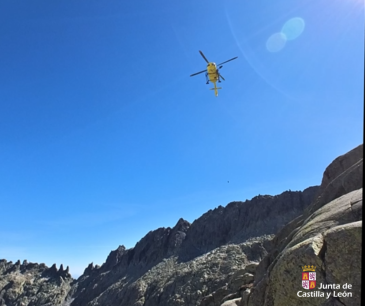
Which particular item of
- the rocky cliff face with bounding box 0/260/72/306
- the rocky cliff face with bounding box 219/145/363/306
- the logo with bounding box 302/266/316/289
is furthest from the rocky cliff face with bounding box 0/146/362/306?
the rocky cliff face with bounding box 0/260/72/306

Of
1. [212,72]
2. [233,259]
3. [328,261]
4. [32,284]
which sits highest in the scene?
[212,72]

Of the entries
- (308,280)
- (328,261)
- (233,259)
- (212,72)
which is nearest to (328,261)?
(328,261)

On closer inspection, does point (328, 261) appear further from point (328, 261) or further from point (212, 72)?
point (212, 72)

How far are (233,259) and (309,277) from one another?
288 feet

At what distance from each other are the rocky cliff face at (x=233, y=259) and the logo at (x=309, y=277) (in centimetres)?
27

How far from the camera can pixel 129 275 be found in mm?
140125

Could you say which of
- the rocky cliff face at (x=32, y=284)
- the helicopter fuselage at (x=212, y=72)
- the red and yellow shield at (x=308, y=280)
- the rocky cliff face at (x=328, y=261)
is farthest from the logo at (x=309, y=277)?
the rocky cliff face at (x=32, y=284)

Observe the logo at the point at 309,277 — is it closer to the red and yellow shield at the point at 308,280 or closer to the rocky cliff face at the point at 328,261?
the red and yellow shield at the point at 308,280

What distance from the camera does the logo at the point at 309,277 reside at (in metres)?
11.9

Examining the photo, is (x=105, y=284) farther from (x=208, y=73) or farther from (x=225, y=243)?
(x=208, y=73)

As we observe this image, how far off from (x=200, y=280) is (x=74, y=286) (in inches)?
4860

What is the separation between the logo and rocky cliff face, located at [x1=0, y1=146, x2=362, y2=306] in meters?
0.27

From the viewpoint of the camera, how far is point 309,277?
12000mm

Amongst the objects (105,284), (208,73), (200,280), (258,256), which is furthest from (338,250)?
(105,284)
